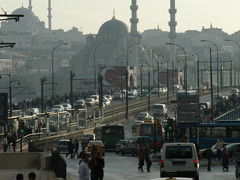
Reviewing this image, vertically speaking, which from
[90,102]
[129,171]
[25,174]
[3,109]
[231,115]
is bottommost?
[129,171]

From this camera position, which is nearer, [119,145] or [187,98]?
[187,98]

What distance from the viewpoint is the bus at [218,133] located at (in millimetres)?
66875

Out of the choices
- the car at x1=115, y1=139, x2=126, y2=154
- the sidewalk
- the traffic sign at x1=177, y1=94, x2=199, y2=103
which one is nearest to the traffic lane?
the sidewalk

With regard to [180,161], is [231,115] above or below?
above

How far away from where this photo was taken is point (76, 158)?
64.5 m

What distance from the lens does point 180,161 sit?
126 ft

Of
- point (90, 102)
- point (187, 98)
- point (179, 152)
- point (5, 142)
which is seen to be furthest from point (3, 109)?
point (90, 102)

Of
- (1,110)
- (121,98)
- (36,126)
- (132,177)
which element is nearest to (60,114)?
(36,126)

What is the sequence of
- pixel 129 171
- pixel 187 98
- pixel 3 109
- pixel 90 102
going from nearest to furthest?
pixel 129 171 → pixel 187 98 → pixel 3 109 → pixel 90 102

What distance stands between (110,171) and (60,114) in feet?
126

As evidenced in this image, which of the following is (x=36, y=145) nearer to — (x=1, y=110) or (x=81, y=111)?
(x=1, y=110)

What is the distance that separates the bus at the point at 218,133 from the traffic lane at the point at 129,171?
684 cm

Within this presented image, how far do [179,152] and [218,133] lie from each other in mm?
29180

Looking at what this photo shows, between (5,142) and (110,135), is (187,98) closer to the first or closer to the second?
(5,142)
